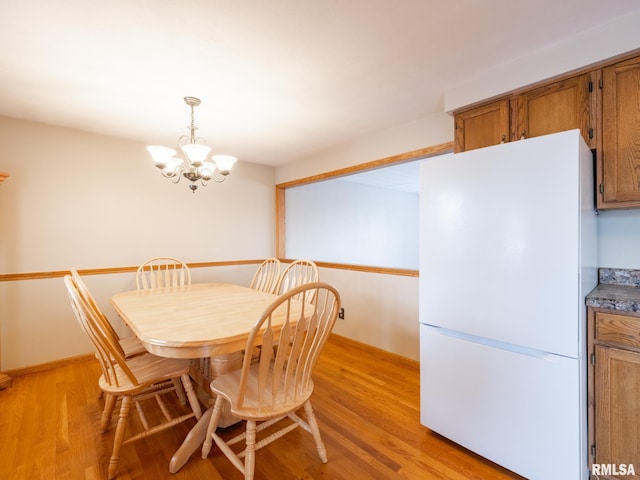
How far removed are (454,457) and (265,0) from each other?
247cm

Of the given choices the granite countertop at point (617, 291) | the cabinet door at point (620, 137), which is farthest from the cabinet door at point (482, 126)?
the granite countertop at point (617, 291)

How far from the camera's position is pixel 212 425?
58.7 inches

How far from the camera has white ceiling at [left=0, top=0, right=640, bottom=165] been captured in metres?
1.35

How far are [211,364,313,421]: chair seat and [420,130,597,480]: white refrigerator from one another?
853mm

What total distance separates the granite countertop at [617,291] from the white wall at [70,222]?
3620mm

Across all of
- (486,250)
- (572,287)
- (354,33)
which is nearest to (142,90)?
(354,33)

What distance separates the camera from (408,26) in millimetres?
1451

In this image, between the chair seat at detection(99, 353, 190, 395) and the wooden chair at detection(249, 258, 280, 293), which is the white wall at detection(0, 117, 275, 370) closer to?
the wooden chair at detection(249, 258, 280, 293)

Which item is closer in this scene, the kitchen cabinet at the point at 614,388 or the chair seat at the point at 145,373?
the kitchen cabinet at the point at 614,388

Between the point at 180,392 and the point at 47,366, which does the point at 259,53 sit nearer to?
the point at 180,392

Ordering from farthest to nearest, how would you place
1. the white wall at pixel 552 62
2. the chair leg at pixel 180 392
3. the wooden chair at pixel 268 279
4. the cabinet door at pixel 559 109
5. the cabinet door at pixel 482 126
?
the wooden chair at pixel 268 279 → the chair leg at pixel 180 392 → the cabinet door at pixel 482 126 → the cabinet door at pixel 559 109 → the white wall at pixel 552 62

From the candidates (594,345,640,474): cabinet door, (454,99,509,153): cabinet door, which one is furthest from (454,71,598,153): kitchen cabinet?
(594,345,640,474): cabinet door

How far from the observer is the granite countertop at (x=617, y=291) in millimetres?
1229

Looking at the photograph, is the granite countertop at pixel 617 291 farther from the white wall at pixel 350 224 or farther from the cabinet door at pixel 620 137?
the white wall at pixel 350 224
